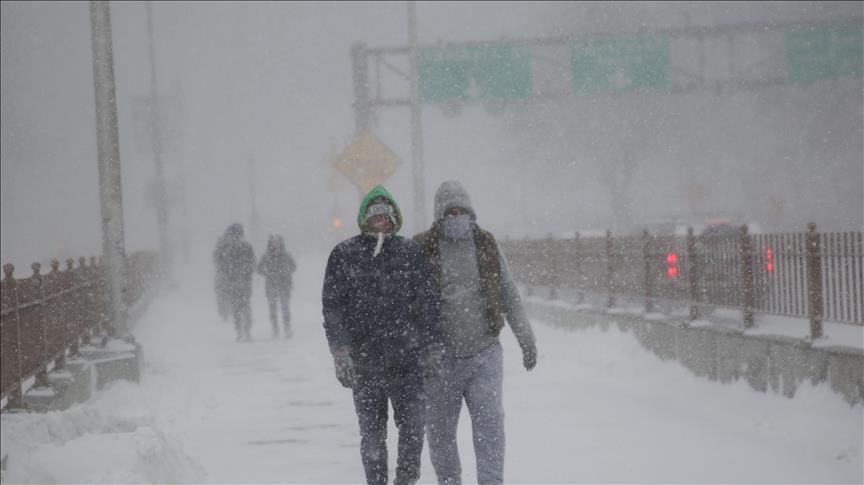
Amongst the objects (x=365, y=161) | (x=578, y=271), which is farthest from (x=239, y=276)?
(x=578, y=271)

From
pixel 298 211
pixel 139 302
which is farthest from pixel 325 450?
pixel 298 211

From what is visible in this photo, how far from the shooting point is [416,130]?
78.9ft

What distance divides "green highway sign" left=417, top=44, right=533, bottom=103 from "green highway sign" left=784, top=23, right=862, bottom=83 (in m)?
7.40

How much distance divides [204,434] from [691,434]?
422 centimetres

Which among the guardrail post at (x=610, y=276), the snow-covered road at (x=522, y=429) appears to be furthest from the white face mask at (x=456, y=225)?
the guardrail post at (x=610, y=276)

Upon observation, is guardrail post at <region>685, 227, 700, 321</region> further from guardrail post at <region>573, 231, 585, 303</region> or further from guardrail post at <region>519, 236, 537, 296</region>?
guardrail post at <region>519, 236, 537, 296</region>

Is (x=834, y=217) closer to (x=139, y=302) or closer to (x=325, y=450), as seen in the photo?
(x=139, y=302)

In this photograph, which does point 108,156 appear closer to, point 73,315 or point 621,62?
point 73,315

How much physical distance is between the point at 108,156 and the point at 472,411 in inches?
346

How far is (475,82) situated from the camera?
30203 millimetres

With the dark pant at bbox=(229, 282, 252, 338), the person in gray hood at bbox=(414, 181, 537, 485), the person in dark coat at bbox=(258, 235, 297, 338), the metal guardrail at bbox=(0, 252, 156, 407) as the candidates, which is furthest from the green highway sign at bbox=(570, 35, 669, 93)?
the person in gray hood at bbox=(414, 181, 537, 485)

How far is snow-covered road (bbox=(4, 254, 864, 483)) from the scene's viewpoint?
7.58 meters

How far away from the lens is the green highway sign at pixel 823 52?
103 ft

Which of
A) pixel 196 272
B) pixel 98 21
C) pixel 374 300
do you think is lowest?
pixel 196 272
